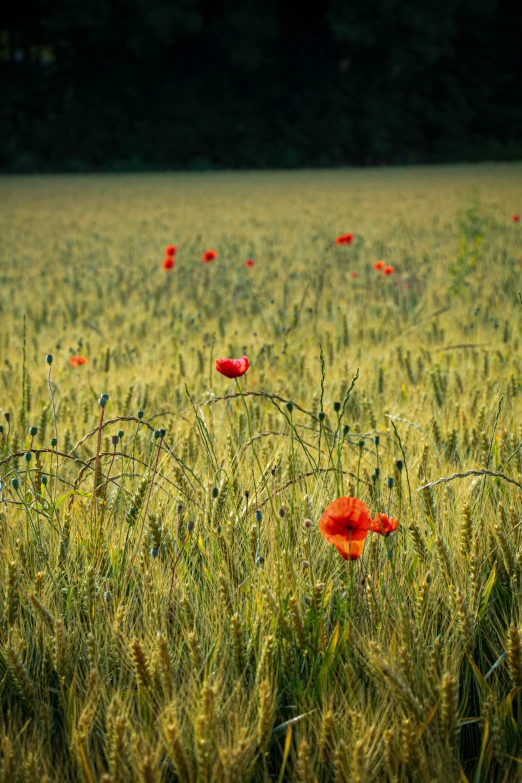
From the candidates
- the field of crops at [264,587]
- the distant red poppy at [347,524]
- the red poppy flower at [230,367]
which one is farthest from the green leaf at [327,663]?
the red poppy flower at [230,367]

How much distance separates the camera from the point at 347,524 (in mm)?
1047

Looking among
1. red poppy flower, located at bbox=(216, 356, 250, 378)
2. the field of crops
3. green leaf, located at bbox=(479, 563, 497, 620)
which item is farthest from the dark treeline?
green leaf, located at bbox=(479, 563, 497, 620)

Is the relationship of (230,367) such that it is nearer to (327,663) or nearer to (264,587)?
(264,587)

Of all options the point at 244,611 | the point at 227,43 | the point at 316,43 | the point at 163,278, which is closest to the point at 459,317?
the point at 163,278

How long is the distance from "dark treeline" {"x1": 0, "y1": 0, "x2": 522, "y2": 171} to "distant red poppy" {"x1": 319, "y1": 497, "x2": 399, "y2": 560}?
96.7ft

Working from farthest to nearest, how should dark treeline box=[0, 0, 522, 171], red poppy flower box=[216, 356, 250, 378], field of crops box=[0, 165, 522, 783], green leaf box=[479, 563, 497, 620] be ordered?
dark treeline box=[0, 0, 522, 171], red poppy flower box=[216, 356, 250, 378], green leaf box=[479, 563, 497, 620], field of crops box=[0, 165, 522, 783]

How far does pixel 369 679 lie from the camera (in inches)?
42.6

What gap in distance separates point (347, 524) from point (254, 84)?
112 feet

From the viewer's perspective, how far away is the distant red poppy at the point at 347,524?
3.40 feet

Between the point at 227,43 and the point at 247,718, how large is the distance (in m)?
32.0

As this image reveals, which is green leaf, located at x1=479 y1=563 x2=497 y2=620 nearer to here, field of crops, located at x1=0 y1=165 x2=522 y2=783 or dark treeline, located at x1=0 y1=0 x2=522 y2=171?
field of crops, located at x1=0 y1=165 x2=522 y2=783

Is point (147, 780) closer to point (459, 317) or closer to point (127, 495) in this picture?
point (127, 495)

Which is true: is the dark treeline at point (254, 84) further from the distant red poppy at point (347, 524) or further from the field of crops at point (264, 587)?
the distant red poppy at point (347, 524)

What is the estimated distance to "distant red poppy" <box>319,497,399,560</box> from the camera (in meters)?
1.04
